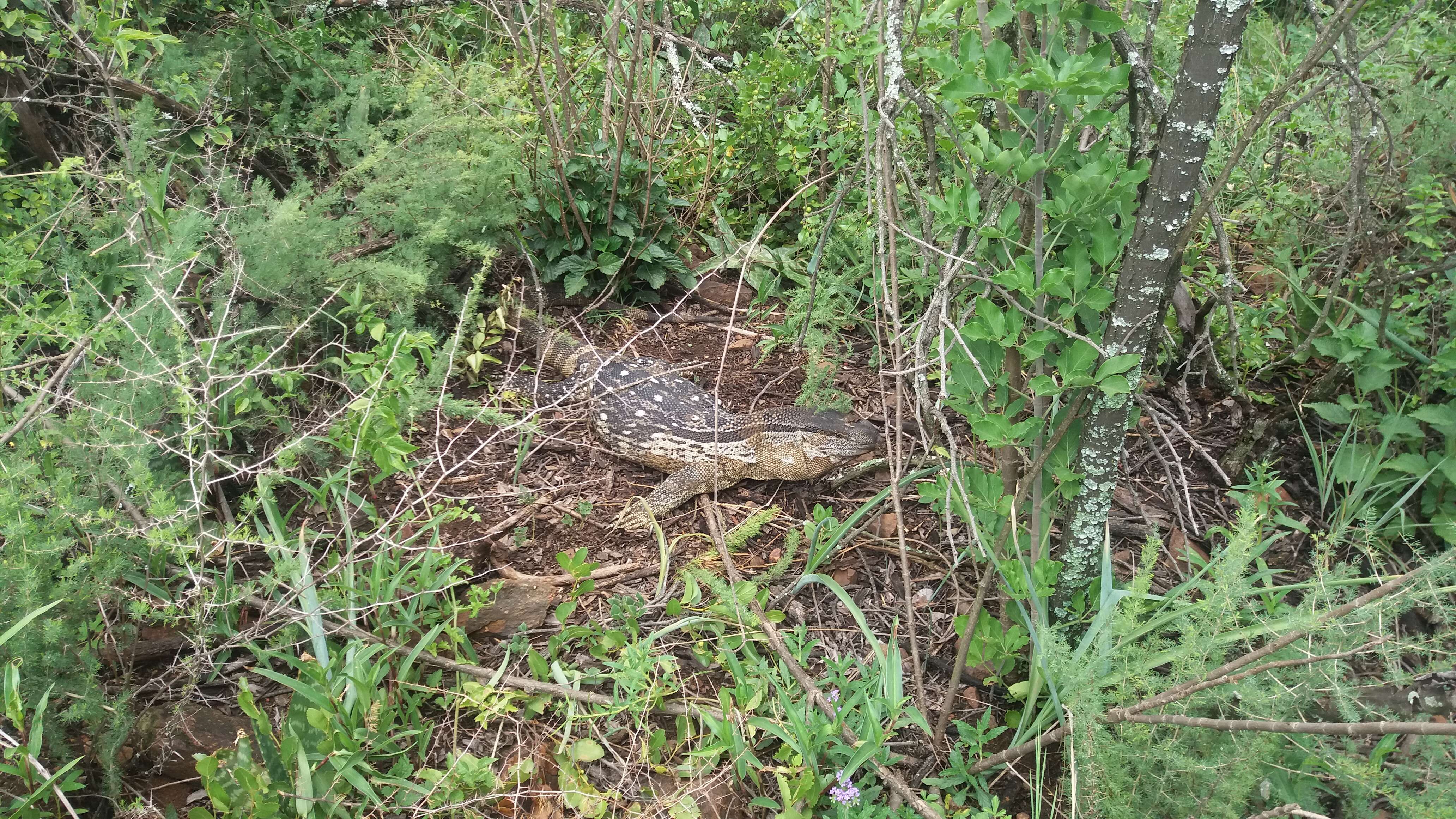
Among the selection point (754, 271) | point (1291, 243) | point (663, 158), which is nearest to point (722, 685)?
point (754, 271)

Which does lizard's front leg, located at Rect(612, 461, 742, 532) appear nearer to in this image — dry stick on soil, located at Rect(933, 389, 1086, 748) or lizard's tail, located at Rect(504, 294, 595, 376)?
lizard's tail, located at Rect(504, 294, 595, 376)

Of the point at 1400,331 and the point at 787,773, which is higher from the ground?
the point at 1400,331

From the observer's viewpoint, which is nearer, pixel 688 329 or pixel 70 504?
pixel 70 504

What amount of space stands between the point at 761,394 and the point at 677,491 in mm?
886

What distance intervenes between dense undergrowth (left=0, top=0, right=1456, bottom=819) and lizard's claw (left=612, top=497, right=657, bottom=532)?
0.70 feet

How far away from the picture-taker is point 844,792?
8.82 ft

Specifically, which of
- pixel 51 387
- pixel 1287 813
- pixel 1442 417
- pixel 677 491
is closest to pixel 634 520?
pixel 677 491

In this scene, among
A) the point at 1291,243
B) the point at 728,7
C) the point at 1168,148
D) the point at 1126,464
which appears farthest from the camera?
the point at 728,7

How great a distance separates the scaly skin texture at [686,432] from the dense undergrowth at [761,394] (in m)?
0.25

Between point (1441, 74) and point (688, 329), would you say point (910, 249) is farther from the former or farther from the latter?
point (1441, 74)

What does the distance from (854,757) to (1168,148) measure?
6.77 feet

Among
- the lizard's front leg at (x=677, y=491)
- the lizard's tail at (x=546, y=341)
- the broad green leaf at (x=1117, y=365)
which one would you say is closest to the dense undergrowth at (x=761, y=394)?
the broad green leaf at (x=1117, y=365)

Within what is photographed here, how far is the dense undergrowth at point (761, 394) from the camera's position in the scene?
2.57 meters

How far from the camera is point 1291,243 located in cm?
436
